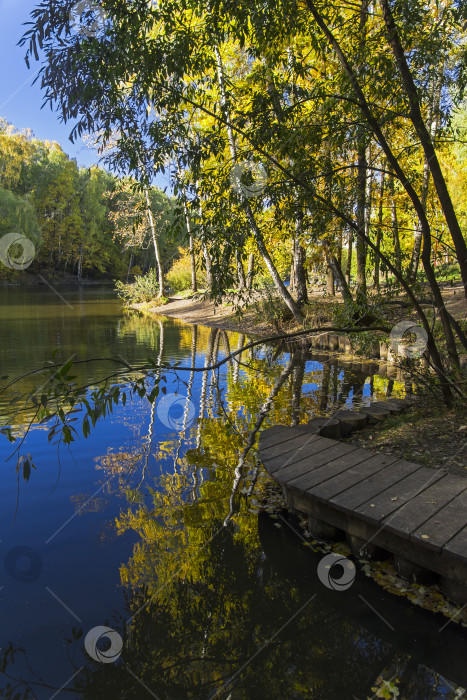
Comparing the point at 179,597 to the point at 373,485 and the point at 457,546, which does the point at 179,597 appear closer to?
the point at 373,485

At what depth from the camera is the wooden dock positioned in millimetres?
2898

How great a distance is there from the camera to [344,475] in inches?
154

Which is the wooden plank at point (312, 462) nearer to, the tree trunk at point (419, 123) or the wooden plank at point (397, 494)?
the wooden plank at point (397, 494)

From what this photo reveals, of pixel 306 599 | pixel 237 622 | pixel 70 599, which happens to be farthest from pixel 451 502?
pixel 70 599

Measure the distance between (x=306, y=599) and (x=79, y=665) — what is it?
5.06 ft

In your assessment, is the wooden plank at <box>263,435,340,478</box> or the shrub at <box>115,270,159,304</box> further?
the shrub at <box>115,270,159,304</box>

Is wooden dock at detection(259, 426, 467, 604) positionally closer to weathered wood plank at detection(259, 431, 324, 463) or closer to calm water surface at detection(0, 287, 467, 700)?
weathered wood plank at detection(259, 431, 324, 463)

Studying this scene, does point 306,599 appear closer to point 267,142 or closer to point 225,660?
point 225,660

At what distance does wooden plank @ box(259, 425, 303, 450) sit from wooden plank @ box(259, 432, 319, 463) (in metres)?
0.06

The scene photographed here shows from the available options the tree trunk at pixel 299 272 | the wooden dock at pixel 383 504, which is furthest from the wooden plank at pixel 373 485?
the tree trunk at pixel 299 272

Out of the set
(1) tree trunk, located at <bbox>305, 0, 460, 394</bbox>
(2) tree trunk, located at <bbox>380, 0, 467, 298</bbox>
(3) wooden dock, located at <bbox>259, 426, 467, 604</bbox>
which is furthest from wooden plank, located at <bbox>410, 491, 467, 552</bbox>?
(2) tree trunk, located at <bbox>380, 0, 467, 298</bbox>

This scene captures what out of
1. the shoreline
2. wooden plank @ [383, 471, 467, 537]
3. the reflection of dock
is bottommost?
the reflection of dock

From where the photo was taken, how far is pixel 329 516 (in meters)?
3.61

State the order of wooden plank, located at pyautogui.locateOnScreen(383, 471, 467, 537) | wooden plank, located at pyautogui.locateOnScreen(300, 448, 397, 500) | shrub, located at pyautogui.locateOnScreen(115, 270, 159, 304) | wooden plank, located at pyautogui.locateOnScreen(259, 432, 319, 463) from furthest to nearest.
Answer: shrub, located at pyautogui.locateOnScreen(115, 270, 159, 304), wooden plank, located at pyautogui.locateOnScreen(259, 432, 319, 463), wooden plank, located at pyautogui.locateOnScreen(300, 448, 397, 500), wooden plank, located at pyautogui.locateOnScreen(383, 471, 467, 537)
